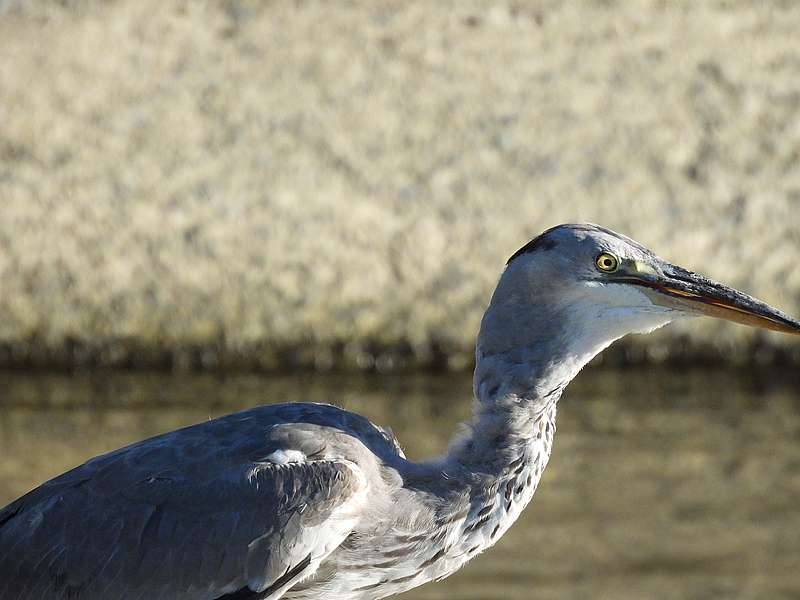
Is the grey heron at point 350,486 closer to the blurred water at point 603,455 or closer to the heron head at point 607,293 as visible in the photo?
the heron head at point 607,293

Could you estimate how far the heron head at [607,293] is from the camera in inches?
186

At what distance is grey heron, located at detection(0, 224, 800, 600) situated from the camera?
471 cm

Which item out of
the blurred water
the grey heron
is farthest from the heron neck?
the blurred water

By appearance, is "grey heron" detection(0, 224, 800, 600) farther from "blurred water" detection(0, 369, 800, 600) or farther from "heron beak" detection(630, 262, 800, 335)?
"blurred water" detection(0, 369, 800, 600)

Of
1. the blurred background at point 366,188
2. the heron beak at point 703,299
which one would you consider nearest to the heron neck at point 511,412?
the heron beak at point 703,299

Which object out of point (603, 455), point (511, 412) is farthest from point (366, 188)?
point (511, 412)

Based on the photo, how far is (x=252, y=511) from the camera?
473 cm

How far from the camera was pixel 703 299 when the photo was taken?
4.73 metres

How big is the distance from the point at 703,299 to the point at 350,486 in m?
1.20

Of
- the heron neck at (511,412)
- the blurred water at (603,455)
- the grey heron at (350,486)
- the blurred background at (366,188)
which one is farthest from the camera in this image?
the blurred background at (366,188)

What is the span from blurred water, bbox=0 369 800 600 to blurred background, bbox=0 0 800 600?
0.16 ft

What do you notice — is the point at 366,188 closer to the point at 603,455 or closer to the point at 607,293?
the point at 603,455

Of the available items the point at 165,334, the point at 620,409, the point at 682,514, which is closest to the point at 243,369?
the point at 165,334

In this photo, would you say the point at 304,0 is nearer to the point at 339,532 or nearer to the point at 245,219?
the point at 245,219
